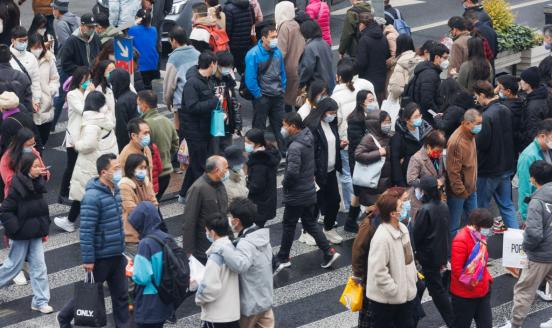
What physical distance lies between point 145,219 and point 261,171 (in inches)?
93.2

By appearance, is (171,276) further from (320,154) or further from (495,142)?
(495,142)

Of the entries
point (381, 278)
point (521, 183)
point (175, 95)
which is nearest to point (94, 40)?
point (175, 95)

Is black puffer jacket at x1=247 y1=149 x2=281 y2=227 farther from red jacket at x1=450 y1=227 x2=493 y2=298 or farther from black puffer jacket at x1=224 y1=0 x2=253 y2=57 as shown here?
black puffer jacket at x1=224 y1=0 x2=253 y2=57

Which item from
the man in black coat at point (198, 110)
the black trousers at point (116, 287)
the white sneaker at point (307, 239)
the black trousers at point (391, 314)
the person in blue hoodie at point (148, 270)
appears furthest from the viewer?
the man in black coat at point (198, 110)

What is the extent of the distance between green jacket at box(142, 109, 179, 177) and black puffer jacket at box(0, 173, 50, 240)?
2.25 meters

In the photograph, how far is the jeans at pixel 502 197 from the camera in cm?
1436

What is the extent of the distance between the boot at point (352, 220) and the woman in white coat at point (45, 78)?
4.31 m

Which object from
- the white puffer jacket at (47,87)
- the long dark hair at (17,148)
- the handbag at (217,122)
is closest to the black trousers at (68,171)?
the white puffer jacket at (47,87)

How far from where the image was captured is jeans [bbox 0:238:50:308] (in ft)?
40.0

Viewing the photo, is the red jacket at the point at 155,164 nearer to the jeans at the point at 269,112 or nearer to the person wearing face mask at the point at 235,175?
the person wearing face mask at the point at 235,175

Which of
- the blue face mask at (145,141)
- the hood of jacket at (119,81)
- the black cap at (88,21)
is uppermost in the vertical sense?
the black cap at (88,21)

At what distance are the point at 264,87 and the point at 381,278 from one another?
6.20 meters

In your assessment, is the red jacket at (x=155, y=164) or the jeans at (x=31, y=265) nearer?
the jeans at (x=31, y=265)

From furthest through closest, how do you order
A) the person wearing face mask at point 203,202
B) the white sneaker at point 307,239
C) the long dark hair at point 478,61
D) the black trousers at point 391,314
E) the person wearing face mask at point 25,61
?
the long dark hair at point 478,61
the person wearing face mask at point 25,61
the white sneaker at point 307,239
the person wearing face mask at point 203,202
the black trousers at point 391,314
